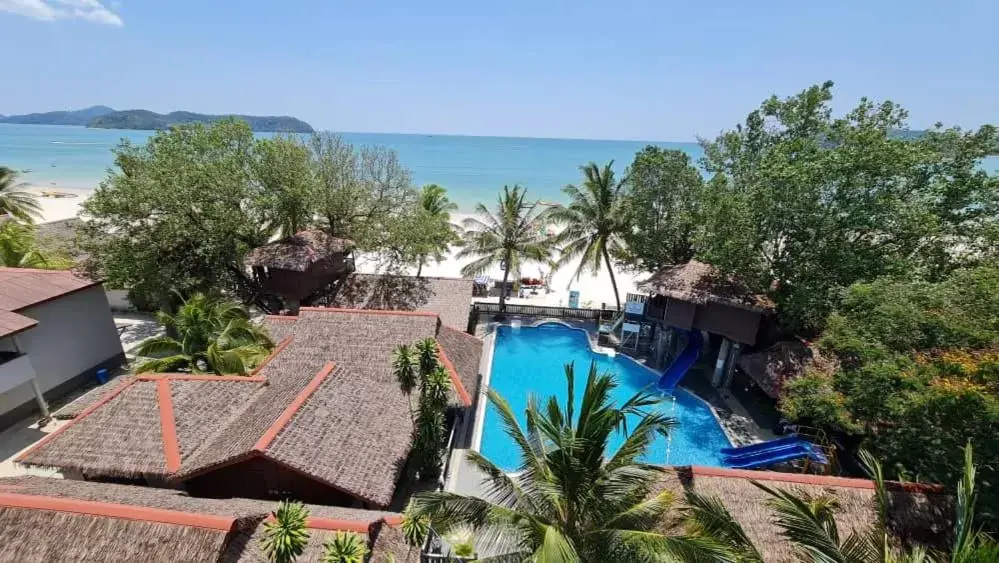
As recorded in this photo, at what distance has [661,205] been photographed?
70.3 ft

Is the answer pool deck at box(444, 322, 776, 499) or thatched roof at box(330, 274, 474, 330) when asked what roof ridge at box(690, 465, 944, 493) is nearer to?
pool deck at box(444, 322, 776, 499)

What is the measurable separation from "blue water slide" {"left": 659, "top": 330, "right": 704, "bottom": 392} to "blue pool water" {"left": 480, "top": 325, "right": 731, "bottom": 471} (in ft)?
1.81

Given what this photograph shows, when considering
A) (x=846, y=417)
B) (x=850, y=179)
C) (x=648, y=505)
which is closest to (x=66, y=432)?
(x=648, y=505)

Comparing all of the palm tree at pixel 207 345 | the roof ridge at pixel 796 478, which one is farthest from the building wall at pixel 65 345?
the roof ridge at pixel 796 478

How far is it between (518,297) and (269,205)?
15836 mm

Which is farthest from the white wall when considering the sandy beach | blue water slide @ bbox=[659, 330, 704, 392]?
blue water slide @ bbox=[659, 330, 704, 392]

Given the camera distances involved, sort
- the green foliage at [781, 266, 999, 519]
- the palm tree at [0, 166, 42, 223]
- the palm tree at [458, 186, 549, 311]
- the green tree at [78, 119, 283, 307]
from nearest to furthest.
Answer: the green foliage at [781, 266, 999, 519] < the green tree at [78, 119, 283, 307] < the palm tree at [458, 186, 549, 311] < the palm tree at [0, 166, 42, 223]

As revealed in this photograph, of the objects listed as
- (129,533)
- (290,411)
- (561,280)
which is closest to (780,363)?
(290,411)

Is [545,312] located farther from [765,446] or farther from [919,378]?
[919,378]

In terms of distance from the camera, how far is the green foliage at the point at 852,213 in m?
15.2

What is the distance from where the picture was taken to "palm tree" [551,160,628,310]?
2347cm

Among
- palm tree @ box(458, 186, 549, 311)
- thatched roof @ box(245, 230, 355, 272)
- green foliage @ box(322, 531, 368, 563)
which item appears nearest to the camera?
green foliage @ box(322, 531, 368, 563)

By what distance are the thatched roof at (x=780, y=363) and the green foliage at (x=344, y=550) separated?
48.5 ft

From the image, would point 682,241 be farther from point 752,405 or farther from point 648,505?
point 648,505
